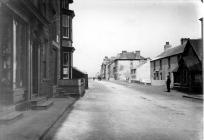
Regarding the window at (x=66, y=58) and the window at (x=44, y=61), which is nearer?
the window at (x=44, y=61)

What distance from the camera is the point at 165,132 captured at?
6.99 metres

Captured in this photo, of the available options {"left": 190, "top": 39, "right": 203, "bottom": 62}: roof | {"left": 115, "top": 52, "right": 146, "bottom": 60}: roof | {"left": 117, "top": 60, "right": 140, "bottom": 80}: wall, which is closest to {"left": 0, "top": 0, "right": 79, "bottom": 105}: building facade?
{"left": 190, "top": 39, "right": 203, "bottom": 62}: roof

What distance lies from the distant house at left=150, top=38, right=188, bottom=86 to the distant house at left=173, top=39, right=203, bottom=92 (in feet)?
27.5

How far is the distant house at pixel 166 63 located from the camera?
41481mm

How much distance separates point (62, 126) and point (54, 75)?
1104cm

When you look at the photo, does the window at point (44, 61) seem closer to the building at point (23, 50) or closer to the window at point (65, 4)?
the building at point (23, 50)

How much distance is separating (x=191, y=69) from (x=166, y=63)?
753 inches

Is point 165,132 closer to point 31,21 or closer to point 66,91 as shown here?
point 31,21

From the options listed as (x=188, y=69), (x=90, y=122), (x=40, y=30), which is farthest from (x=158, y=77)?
(x=90, y=122)

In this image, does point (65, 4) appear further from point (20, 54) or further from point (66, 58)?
point (20, 54)

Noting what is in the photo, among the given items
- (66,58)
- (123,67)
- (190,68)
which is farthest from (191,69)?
(123,67)

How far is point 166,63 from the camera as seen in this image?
45.7m

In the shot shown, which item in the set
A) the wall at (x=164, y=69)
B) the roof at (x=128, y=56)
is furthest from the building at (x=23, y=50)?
the roof at (x=128, y=56)

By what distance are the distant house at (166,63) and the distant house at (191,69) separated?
8.37m
